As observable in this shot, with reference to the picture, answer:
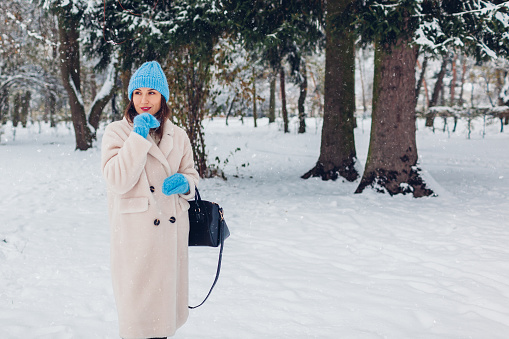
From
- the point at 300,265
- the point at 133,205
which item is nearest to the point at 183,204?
the point at 133,205

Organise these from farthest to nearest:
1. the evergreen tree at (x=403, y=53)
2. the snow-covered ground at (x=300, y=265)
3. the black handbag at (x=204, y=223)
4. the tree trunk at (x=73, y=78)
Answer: the tree trunk at (x=73, y=78) < the evergreen tree at (x=403, y=53) < the snow-covered ground at (x=300, y=265) < the black handbag at (x=204, y=223)

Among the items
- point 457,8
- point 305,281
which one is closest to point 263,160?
point 457,8

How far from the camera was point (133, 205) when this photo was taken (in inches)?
88.0

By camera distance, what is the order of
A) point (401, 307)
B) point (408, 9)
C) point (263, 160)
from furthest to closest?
point (263, 160) → point (408, 9) → point (401, 307)

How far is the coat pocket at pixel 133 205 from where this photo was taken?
2230mm

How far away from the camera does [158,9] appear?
926cm

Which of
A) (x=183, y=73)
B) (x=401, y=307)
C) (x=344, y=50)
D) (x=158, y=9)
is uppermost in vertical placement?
(x=158, y=9)

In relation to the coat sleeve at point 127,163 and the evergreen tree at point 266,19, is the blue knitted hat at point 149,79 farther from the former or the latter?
the evergreen tree at point 266,19

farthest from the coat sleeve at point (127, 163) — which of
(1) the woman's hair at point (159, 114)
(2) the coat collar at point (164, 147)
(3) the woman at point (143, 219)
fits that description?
(1) the woman's hair at point (159, 114)

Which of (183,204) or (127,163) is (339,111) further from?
(127,163)

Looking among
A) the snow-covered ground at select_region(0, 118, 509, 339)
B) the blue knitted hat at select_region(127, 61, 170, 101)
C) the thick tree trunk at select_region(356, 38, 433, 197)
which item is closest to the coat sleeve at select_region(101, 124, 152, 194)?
the blue knitted hat at select_region(127, 61, 170, 101)

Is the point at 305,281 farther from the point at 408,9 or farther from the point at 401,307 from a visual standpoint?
the point at 408,9

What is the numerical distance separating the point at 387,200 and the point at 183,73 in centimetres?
517

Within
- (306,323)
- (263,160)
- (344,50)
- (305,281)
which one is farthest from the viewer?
(263,160)
